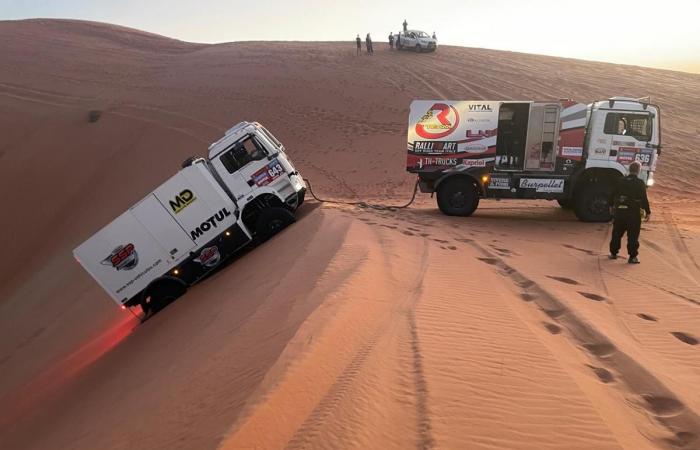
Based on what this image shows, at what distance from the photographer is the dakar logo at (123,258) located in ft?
34.3

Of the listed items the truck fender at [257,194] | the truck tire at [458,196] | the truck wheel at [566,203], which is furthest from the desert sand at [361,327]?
the truck fender at [257,194]

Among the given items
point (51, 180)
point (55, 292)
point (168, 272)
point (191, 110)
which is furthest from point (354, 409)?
→ point (191, 110)

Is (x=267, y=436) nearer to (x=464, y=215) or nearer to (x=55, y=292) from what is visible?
(x=464, y=215)

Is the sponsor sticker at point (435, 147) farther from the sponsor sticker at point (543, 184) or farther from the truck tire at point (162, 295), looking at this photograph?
the truck tire at point (162, 295)

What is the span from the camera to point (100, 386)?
7.23m

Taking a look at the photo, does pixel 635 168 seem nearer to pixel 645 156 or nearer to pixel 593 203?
pixel 593 203

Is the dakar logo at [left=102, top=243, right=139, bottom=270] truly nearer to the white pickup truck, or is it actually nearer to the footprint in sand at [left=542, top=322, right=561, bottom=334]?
the footprint in sand at [left=542, top=322, right=561, bottom=334]

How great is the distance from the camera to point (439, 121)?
12.4 m

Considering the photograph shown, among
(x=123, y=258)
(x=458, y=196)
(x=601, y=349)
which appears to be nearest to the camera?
(x=601, y=349)

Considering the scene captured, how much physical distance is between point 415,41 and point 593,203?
93.5 ft

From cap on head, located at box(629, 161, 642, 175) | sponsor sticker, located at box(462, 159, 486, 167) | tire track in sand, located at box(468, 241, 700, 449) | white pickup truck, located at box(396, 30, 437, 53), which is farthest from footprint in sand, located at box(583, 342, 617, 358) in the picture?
white pickup truck, located at box(396, 30, 437, 53)

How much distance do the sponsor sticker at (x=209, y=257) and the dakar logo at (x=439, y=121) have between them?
578 centimetres

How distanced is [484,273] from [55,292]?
13150 mm

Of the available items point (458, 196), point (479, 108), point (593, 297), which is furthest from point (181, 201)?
point (593, 297)
